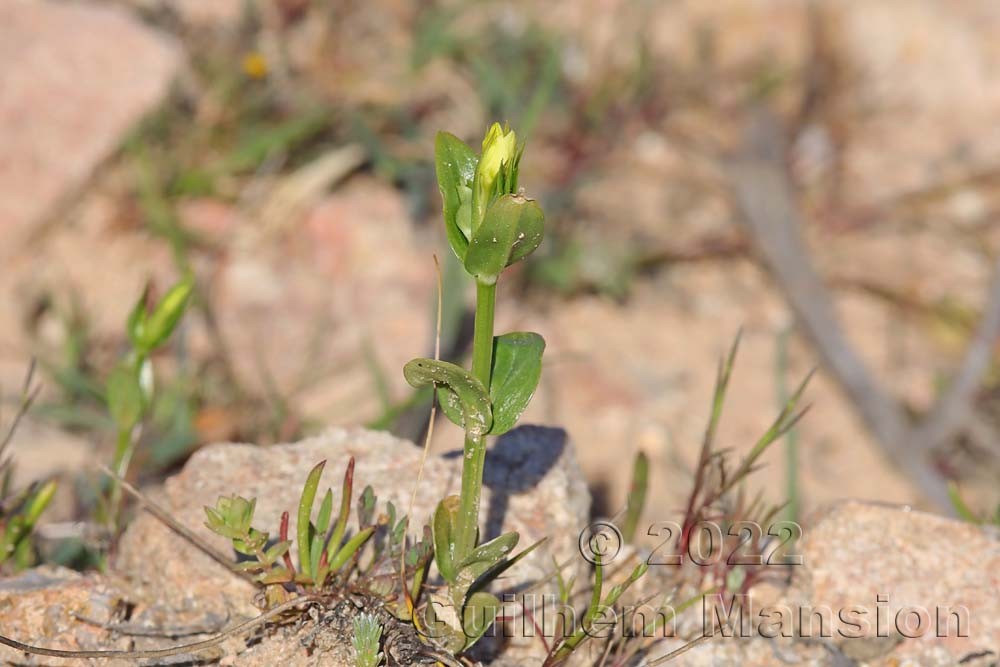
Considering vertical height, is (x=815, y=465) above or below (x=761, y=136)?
below

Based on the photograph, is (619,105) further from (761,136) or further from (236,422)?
(236,422)

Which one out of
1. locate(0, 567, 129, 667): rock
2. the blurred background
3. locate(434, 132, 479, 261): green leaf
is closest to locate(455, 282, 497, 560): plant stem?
locate(434, 132, 479, 261): green leaf

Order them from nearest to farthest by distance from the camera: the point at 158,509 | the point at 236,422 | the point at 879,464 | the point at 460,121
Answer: the point at 158,509 < the point at 236,422 < the point at 879,464 < the point at 460,121

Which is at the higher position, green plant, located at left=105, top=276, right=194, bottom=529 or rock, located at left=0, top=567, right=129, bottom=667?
green plant, located at left=105, top=276, right=194, bottom=529

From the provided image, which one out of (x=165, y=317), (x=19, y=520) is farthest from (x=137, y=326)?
(x=19, y=520)

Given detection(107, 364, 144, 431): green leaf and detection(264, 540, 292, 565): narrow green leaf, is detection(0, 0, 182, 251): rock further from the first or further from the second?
detection(264, 540, 292, 565): narrow green leaf

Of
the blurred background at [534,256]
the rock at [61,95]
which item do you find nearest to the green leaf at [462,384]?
the blurred background at [534,256]

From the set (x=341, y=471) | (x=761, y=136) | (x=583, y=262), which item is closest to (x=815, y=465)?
(x=583, y=262)

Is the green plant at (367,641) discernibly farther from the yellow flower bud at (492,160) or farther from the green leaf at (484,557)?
the yellow flower bud at (492,160)
